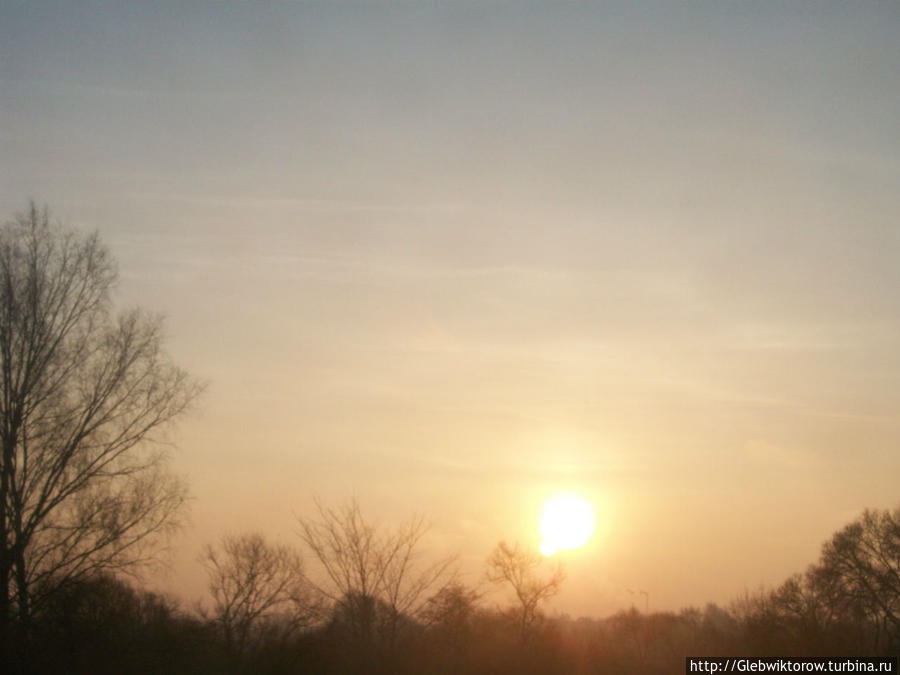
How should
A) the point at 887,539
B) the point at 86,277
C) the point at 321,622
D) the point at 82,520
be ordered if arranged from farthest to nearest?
1. the point at 887,539
2. the point at 321,622
3. the point at 86,277
4. the point at 82,520

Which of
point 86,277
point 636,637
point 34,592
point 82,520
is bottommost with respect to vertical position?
point 636,637

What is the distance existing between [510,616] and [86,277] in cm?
3524

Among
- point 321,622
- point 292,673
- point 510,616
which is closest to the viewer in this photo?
point 292,673

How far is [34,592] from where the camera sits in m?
19.2

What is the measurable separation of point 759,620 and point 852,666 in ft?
47.4

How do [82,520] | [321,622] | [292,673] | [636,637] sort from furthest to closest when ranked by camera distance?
[636,637]
[321,622]
[292,673]
[82,520]

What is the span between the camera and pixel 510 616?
160 feet

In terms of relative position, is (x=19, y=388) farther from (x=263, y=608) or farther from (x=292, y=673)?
(x=263, y=608)

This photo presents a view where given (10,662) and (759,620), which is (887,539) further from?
(10,662)

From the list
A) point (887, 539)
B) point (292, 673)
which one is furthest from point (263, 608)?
point (887, 539)

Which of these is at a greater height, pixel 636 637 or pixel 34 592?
pixel 34 592

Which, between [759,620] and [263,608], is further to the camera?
[759,620]

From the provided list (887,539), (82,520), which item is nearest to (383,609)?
(82,520)

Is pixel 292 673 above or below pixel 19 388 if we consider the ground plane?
below
